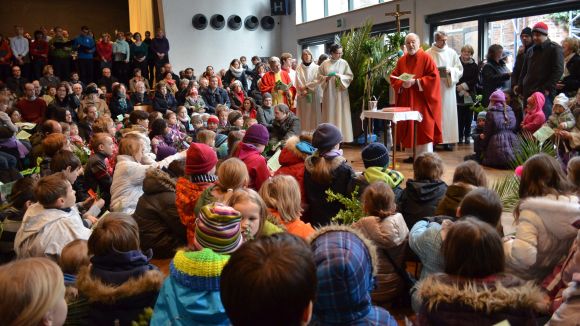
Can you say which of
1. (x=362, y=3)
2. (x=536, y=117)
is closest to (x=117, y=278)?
(x=536, y=117)

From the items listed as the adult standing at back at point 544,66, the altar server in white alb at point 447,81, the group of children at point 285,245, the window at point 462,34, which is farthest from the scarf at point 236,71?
the group of children at point 285,245

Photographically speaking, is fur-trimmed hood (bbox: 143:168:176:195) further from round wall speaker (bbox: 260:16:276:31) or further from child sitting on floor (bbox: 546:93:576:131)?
round wall speaker (bbox: 260:16:276:31)

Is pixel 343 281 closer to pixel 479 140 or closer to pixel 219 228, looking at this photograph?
pixel 219 228

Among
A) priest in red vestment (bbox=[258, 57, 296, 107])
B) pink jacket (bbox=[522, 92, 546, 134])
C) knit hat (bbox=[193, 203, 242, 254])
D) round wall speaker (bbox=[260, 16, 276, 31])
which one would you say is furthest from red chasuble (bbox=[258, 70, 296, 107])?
knit hat (bbox=[193, 203, 242, 254])

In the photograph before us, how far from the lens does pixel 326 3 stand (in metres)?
14.8

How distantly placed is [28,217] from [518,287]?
2.43 metres

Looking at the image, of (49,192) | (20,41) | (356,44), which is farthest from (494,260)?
(20,41)

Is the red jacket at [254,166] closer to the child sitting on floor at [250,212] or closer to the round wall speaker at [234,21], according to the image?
the child sitting on floor at [250,212]

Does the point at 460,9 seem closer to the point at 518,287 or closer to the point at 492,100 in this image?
the point at 492,100

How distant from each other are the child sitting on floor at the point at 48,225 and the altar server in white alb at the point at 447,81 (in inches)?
240

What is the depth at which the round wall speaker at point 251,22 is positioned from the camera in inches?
639

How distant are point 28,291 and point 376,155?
2483mm

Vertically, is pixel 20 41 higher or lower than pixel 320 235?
higher

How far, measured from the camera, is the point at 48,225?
9.71 ft
